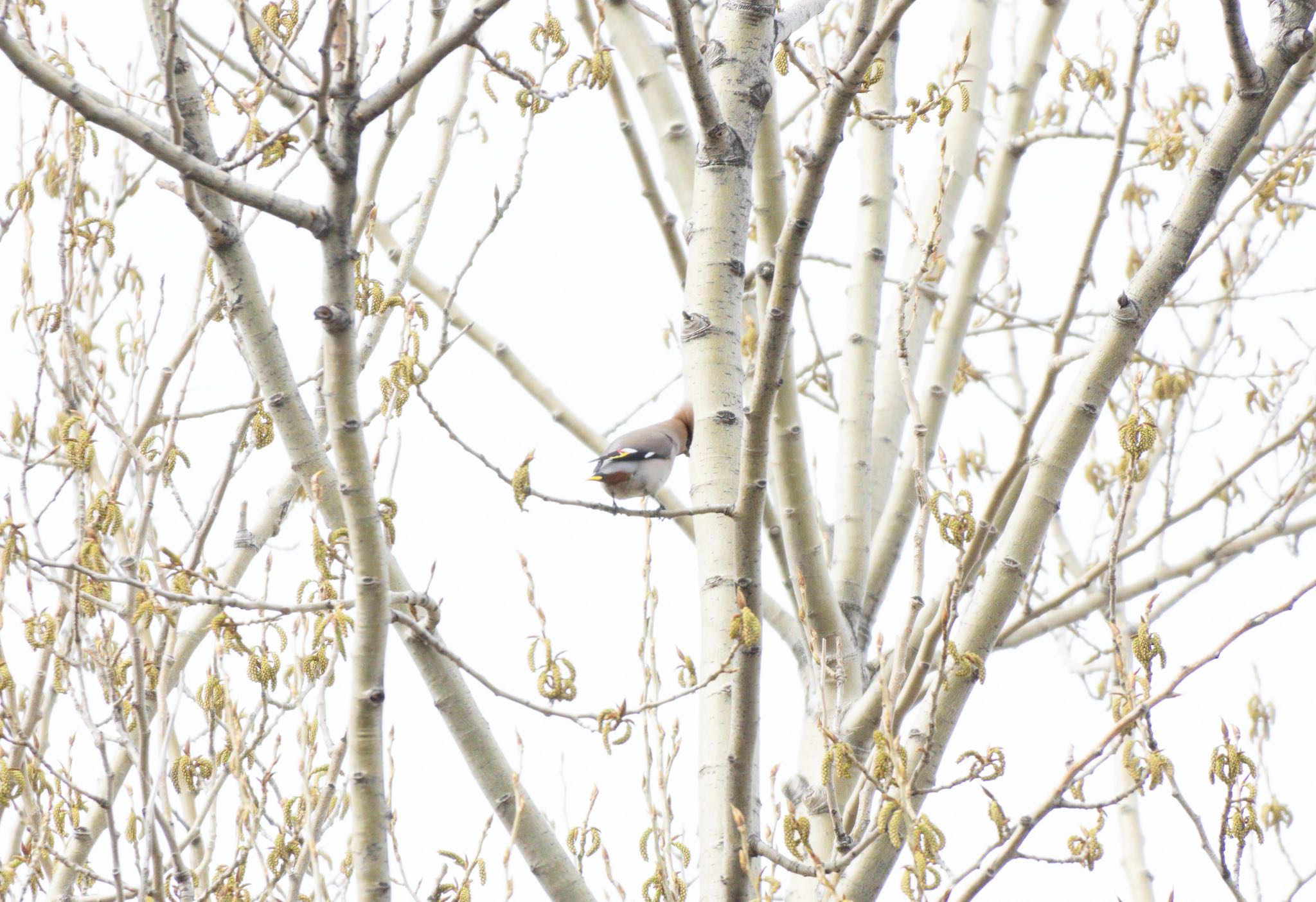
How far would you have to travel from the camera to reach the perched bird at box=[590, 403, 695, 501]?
10.8 ft

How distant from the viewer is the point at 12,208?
3.21 meters

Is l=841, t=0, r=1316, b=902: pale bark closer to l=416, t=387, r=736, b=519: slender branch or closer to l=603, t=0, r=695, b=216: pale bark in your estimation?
l=416, t=387, r=736, b=519: slender branch

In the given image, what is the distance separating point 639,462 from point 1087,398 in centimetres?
122

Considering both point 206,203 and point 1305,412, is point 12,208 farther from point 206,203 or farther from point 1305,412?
point 1305,412

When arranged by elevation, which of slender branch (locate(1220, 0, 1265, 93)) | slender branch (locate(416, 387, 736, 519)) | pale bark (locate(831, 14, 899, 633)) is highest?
pale bark (locate(831, 14, 899, 633))

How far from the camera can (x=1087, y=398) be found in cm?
246

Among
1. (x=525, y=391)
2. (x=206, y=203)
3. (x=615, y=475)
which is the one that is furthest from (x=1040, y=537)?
(x=525, y=391)

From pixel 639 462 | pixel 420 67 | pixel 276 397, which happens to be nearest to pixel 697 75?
pixel 420 67

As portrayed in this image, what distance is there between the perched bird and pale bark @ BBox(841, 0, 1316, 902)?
96 cm

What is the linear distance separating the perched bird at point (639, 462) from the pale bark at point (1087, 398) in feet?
3.16

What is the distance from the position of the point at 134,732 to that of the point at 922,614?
2039 mm

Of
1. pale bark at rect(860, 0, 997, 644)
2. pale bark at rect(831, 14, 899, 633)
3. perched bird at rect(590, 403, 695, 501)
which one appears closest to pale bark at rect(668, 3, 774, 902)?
perched bird at rect(590, 403, 695, 501)

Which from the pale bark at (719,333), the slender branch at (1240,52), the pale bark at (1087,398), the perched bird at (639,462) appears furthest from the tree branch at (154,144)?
the perched bird at (639,462)

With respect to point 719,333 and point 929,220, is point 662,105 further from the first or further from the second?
point 719,333
